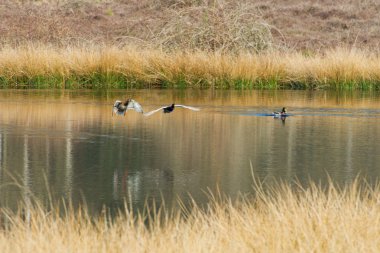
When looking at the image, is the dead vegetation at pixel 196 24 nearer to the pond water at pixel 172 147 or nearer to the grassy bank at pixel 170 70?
the grassy bank at pixel 170 70

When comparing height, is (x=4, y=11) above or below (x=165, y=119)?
above

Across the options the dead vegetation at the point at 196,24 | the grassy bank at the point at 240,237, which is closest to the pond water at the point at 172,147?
the grassy bank at the point at 240,237

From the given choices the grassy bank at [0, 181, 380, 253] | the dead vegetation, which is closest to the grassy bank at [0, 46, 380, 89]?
the dead vegetation

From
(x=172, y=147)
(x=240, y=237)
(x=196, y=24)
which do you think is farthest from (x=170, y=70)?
(x=240, y=237)

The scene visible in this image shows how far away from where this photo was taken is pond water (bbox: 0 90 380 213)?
9.75 meters

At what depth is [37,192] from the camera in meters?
9.29

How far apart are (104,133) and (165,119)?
293 cm

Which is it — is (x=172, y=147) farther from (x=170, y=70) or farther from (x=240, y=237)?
(x=170, y=70)

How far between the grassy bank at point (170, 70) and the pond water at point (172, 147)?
424cm

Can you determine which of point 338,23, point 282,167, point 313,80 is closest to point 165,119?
point 282,167

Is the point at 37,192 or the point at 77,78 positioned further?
the point at 77,78

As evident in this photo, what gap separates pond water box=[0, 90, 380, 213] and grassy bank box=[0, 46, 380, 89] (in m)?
4.24

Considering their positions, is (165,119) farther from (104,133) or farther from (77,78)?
(77,78)

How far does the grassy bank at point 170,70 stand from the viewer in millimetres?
26266
